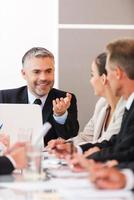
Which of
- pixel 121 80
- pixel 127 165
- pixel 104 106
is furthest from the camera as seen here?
pixel 104 106

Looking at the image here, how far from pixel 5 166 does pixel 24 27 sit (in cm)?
188

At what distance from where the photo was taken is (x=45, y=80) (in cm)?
279

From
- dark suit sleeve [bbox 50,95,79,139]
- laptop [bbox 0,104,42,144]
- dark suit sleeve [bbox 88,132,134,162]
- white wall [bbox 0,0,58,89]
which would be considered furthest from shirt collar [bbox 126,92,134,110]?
white wall [bbox 0,0,58,89]

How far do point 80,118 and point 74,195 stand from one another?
2012mm

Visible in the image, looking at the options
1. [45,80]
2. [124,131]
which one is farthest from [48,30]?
[124,131]

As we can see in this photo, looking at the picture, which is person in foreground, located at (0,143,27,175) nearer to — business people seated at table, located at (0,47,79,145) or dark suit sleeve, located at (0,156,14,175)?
dark suit sleeve, located at (0,156,14,175)

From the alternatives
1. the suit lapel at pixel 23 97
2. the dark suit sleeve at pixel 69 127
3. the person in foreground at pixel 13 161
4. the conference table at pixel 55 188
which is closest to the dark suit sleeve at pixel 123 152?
the conference table at pixel 55 188

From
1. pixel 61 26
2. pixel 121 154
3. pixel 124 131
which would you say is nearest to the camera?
pixel 121 154

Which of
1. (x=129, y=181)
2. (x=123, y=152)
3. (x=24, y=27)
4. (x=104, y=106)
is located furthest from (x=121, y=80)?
(x=24, y=27)

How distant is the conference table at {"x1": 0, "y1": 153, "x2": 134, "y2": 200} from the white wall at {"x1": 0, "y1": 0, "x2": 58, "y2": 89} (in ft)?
5.98

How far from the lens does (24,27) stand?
10.5 ft

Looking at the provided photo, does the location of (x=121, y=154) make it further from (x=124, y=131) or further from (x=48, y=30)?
(x=48, y=30)

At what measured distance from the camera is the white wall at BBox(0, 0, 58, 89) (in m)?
3.18

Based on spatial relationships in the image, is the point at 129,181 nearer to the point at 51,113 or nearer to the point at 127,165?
the point at 127,165
